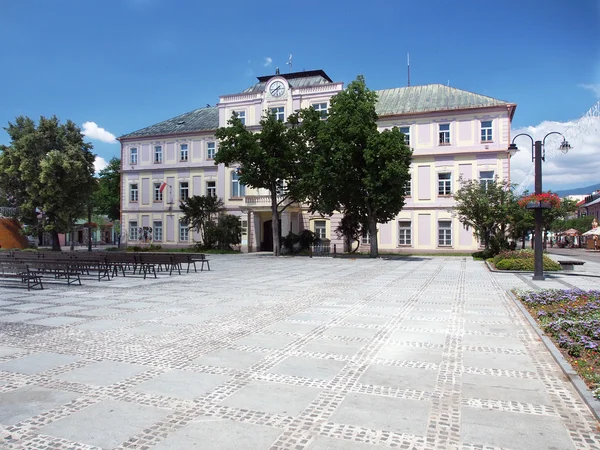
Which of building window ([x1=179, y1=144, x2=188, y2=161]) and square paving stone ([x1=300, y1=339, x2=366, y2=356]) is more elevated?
building window ([x1=179, y1=144, x2=188, y2=161])

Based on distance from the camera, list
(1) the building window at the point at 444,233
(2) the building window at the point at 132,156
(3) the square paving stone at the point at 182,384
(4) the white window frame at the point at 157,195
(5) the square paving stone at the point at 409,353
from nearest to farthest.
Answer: (3) the square paving stone at the point at 182,384
(5) the square paving stone at the point at 409,353
(1) the building window at the point at 444,233
(4) the white window frame at the point at 157,195
(2) the building window at the point at 132,156

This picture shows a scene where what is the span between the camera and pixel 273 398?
4.93m

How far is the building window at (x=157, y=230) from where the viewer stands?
48.3 meters

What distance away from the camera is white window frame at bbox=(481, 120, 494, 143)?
38125 mm

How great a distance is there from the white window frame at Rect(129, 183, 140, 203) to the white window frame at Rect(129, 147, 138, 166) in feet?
7.68

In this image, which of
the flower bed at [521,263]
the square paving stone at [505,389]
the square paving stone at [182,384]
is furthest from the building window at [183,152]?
the square paving stone at [505,389]

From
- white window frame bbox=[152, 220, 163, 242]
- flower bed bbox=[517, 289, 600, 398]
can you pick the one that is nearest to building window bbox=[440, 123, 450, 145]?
white window frame bbox=[152, 220, 163, 242]

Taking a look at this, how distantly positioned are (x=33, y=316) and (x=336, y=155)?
22949 millimetres

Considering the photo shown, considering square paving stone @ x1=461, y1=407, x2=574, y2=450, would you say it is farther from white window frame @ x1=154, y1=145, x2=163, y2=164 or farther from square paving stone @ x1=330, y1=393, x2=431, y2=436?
white window frame @ x1=154, y1=145, x2=163, y2=164

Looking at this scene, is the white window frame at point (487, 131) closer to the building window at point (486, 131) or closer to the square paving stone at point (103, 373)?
the building window at point (486, 131)

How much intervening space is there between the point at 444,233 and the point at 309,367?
35285 millimetres

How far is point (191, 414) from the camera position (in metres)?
4.51

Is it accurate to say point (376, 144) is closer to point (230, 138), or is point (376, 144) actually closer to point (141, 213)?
point (230, 138)

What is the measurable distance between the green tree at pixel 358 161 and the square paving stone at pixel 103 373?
80.6 feet
